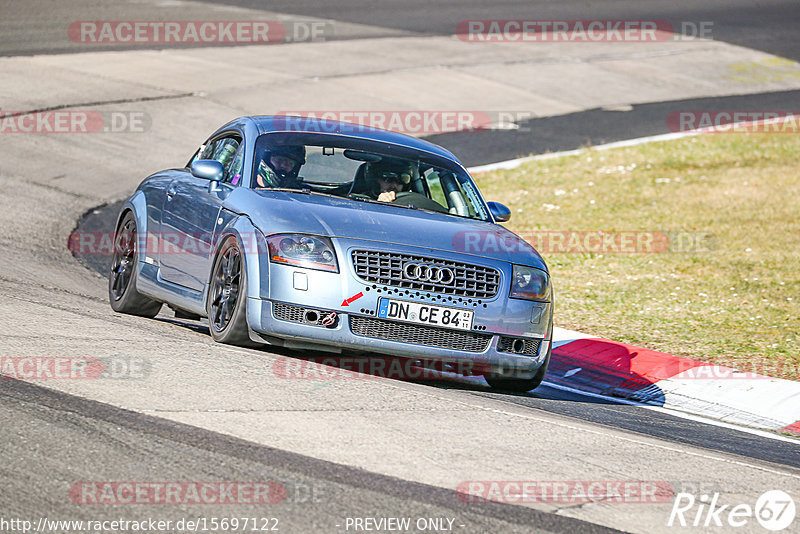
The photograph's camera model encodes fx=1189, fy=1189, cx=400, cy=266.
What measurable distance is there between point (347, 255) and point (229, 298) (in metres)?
0.91

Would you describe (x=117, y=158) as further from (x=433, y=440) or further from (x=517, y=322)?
(x=433, y=440)

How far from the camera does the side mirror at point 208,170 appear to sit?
8203 mm

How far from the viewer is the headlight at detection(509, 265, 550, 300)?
750 centimetres

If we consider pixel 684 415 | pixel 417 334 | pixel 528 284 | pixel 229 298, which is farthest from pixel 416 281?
pixel 684 415

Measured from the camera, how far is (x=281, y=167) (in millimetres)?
8250

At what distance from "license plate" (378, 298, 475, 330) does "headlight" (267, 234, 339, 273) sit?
381 millimetres

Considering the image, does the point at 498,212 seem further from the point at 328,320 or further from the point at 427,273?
the point at 328,320

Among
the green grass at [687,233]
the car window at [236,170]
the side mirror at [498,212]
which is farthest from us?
the green grass at [687,233]

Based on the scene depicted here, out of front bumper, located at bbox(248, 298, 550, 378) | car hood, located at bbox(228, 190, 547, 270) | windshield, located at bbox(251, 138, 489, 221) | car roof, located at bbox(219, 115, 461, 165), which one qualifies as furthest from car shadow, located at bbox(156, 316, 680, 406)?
car roof, located at bbox(219, 115, 461, 165)

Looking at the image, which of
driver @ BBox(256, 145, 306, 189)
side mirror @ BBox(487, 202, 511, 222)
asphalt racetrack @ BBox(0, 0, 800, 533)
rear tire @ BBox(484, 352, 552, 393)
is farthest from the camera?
side mirror @ BBox(487, 202, 511, 222)

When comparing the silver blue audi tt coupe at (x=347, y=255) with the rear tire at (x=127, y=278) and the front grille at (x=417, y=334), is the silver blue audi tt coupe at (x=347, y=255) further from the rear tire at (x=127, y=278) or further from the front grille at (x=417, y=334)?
the rear tire at (x=127, y=278)

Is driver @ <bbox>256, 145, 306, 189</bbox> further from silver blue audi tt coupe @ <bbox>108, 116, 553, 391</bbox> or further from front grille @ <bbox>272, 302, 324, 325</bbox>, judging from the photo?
front grille @ <bbox>272, 302, 324, 325</bbox>

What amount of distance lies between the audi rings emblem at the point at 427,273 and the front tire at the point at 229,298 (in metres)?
1.01

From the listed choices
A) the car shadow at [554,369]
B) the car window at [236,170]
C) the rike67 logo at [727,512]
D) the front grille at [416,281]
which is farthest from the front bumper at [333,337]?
the rike67 logo at [727,512]
